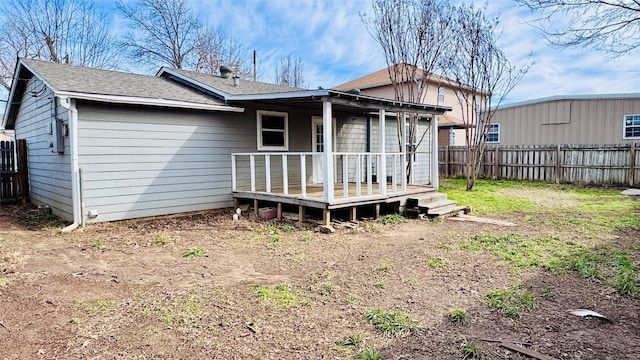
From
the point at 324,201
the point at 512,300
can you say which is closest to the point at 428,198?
the point at 324,201

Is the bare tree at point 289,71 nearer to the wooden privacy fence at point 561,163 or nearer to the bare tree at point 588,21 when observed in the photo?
the wooden privacy fence at point 561,163

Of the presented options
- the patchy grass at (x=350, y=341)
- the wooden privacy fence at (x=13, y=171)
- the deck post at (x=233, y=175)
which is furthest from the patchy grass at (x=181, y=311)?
the wooden privacy fence at (x=13, y=171)

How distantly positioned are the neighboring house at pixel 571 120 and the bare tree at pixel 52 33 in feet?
69.5

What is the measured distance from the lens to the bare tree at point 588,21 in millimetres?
7742

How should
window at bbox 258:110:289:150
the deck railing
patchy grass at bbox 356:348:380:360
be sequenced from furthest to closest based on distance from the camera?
window at bbox 258:110:289:150 → the deck railing → patchy grass at bbox 356:348:380:360

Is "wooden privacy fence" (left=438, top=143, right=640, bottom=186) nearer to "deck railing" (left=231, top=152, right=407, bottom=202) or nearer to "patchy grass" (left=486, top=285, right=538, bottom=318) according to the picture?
"deck railing" (left=231, top=152, right=407, bottom=202)

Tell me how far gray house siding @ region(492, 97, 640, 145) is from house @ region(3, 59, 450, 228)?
11.0m

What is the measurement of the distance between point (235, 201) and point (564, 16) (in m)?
8.31

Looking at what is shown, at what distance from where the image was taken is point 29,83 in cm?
995

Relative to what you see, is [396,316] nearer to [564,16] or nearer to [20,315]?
[20,315]

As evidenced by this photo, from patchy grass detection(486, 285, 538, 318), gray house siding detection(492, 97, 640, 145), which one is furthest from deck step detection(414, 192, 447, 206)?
gray house siding detection(492, 97, 640, 145)

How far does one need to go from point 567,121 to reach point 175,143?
16599 mm

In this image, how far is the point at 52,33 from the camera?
18.8m

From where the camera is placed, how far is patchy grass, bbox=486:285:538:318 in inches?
139
